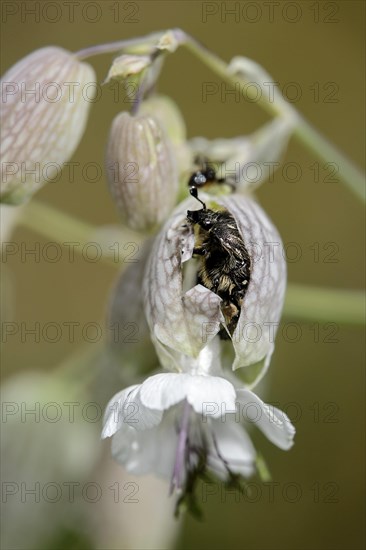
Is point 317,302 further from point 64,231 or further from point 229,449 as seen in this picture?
point 64,231

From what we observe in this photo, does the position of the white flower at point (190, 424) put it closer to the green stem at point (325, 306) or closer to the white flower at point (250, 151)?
the green stem at point (325, 306)

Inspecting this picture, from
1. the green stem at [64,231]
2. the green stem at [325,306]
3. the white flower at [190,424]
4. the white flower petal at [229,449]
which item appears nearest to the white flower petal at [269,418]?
the white flower at [190,424]

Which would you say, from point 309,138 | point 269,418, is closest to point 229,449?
point 269,418

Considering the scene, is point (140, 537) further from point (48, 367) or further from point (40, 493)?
point (48, 367)

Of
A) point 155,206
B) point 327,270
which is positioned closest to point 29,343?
point 327,270

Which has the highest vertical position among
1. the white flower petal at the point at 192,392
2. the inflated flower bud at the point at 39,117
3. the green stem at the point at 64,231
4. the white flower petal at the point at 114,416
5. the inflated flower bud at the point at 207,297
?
the inflated flower bud at the point at 39,117

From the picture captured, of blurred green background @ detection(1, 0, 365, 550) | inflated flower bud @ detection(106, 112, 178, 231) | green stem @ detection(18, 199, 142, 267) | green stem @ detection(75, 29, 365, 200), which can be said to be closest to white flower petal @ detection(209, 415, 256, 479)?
inflated flower bud @ detection(106, 112, 178, 231)
